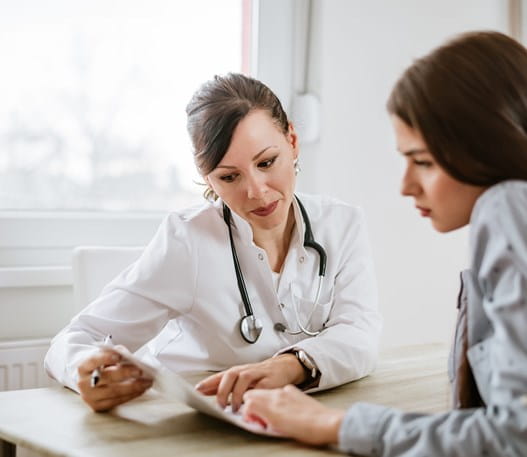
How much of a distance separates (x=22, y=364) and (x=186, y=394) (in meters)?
1.10

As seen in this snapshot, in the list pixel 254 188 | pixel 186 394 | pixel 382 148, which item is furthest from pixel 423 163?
pixel 382 148

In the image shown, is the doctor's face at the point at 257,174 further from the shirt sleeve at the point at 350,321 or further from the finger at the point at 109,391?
the finger at the point at 109,391

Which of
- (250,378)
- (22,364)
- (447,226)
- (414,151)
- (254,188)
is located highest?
(414,151)

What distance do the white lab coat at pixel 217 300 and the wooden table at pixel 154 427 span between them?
12 cm

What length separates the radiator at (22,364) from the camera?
1.93 metres

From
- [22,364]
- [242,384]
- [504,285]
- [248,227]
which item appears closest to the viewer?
[504,285]

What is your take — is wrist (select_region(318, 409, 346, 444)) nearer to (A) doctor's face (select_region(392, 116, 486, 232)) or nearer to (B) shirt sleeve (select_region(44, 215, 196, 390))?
(A) doctor's face (select_region(392, 116, 486, 232))

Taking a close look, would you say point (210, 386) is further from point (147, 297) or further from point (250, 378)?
point (147, 297)

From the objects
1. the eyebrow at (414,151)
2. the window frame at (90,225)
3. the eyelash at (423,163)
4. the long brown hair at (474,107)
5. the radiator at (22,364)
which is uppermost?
the long brown hair at (474,107)

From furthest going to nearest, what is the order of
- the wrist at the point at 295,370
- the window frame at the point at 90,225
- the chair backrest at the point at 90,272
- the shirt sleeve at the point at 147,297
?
1. the window frame at the point at 90,225
2. the chair backrest at the point at 90,272
3. the shirt sleeve at the point at 147,297
4. the wrist at the point at 295,370

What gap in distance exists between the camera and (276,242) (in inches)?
66.1

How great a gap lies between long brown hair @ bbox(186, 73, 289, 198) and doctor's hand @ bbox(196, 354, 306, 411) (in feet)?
1.45

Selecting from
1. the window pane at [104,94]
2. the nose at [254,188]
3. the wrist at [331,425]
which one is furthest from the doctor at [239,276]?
the window pane at [104,94]

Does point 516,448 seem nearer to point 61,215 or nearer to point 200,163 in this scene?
point 200,163
